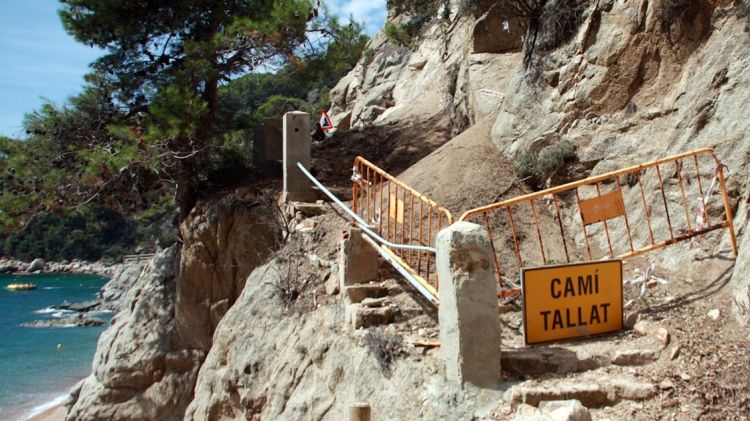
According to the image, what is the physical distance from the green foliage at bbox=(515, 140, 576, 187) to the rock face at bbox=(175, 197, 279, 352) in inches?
192

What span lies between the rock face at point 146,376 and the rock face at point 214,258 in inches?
18.2

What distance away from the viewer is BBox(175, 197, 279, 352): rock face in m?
13.2

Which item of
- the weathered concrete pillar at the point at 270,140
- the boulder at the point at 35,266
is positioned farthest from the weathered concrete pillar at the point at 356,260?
the boulder at the point at 35,266

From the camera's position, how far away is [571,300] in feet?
21.0

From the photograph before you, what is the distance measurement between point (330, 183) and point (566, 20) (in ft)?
19.1

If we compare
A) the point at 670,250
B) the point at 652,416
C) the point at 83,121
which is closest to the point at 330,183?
the point at 83,121

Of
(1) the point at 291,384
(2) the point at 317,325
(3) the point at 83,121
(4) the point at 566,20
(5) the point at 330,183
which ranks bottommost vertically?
(1) the point at 291,384

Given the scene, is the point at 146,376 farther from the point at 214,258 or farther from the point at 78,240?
the point at 78,240

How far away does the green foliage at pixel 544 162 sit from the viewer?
408 inches

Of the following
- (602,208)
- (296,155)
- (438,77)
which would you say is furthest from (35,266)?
(602,208)

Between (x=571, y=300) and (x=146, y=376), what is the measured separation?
11249mm

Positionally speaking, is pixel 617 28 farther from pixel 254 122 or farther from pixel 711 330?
pixel 254 122

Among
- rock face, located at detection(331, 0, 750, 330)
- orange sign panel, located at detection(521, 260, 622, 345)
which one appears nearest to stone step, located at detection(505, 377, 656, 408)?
orange sign panel, located at detection(521, 260, 622, 345)

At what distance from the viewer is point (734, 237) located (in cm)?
732
